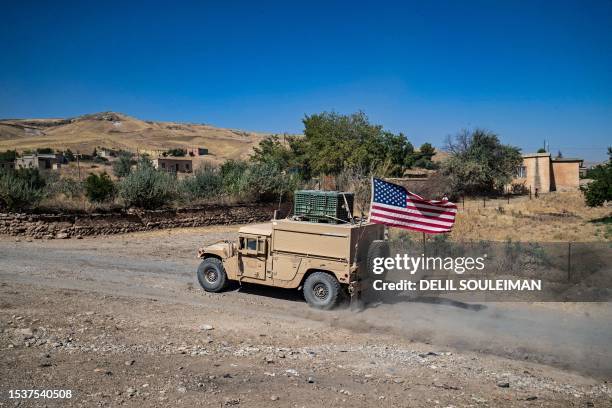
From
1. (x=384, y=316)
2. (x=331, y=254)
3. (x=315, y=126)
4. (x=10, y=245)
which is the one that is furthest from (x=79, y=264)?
(x=315, y=126)

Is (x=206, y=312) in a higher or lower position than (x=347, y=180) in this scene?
lower

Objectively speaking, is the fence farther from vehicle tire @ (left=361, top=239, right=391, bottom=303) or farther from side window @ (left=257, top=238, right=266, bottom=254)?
side window @ (left=257, top=238, right=266, bottom=254)

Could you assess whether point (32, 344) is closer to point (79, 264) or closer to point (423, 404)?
point (423, 404)

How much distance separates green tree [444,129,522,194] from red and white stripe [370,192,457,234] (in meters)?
32.4

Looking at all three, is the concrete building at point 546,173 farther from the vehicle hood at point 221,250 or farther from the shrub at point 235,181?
the vehicle hood at point 221,250

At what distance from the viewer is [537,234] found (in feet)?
67.7

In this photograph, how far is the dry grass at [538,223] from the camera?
65.4 ft

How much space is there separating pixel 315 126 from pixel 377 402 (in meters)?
46.6

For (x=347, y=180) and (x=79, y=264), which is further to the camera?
(x=347, y=180)

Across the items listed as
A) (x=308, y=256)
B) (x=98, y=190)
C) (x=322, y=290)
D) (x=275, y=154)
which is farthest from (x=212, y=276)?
(x=275, y=154)

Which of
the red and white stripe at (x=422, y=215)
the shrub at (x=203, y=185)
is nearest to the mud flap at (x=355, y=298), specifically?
the red and white stripe at (x=422, y=215)

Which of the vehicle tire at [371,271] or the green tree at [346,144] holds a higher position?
the green tree at [346,144]

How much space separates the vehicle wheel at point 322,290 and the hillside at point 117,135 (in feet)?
274

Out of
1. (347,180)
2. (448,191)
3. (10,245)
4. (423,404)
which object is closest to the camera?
(423,404)
